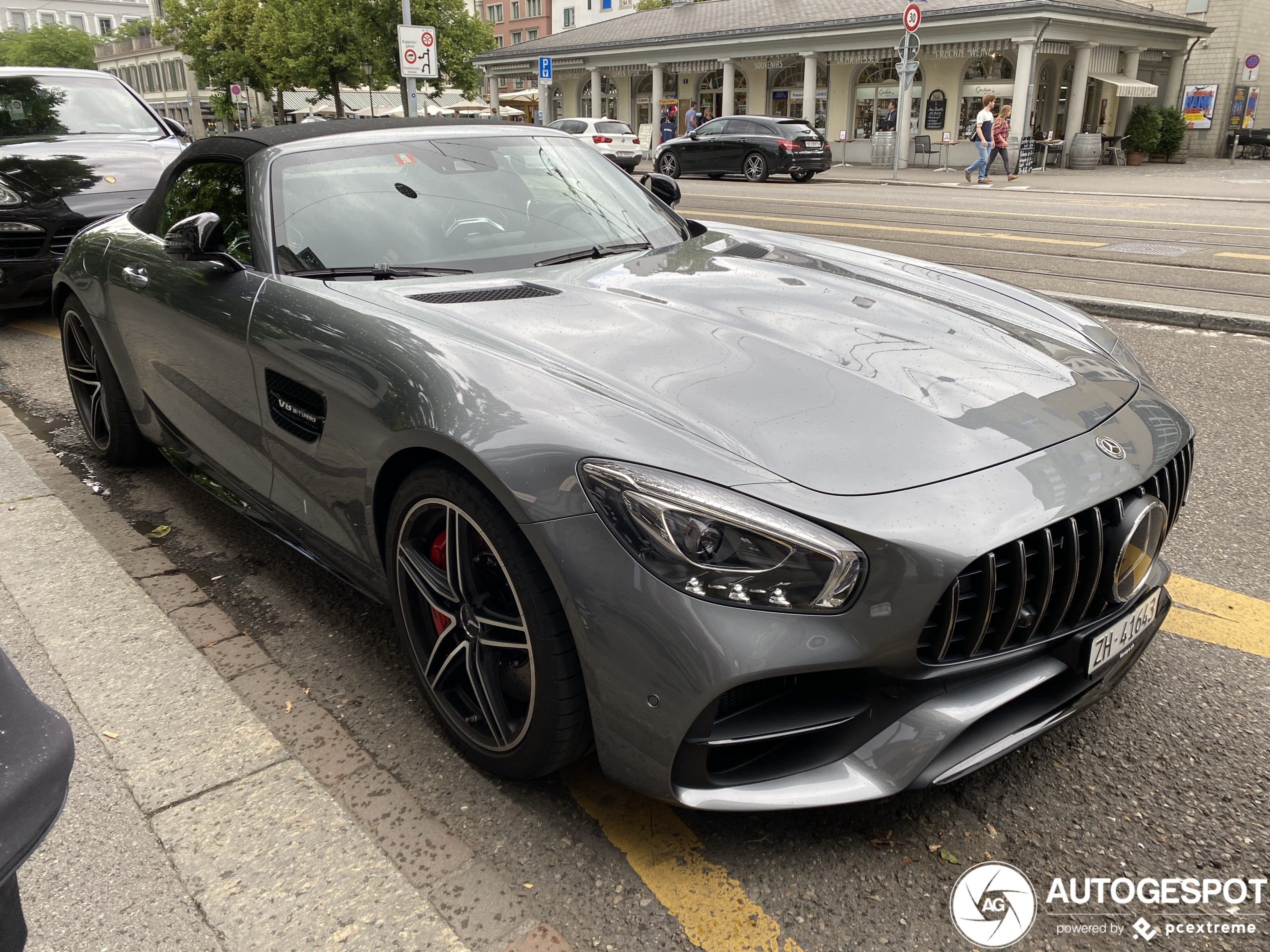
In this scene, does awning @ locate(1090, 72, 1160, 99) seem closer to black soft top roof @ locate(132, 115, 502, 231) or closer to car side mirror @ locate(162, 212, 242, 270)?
black soft top roof @ locate(132, 115, 502, 231)

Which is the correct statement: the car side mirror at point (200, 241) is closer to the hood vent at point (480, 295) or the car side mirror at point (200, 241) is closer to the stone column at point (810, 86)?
the hood vent at point (480, 295)

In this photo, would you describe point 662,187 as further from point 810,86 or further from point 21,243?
point 810,86

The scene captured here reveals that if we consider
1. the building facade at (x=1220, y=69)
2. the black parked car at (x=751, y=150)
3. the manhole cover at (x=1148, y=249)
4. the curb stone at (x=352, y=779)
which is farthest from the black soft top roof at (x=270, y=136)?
the building facade at (x=1220, y=69)

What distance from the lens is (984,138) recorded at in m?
21.2

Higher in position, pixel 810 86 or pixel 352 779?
pixel 810 86

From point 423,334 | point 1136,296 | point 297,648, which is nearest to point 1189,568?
point 423,334

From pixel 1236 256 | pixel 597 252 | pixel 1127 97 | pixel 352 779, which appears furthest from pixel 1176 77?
pixel 352 779

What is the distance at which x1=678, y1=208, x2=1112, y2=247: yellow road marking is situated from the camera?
10562 millimetres

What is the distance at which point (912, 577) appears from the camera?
167 centimetres

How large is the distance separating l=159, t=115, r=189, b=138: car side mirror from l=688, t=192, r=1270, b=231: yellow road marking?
7.11m

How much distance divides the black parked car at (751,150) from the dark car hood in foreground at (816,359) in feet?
64.7

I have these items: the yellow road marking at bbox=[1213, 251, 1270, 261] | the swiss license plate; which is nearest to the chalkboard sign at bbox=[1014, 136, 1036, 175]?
the yellow road marking at bbox=[1213, 251, 1270, 261]

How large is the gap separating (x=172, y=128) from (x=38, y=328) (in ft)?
8.17

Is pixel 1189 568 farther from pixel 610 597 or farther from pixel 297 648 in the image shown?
pixel 297 648
